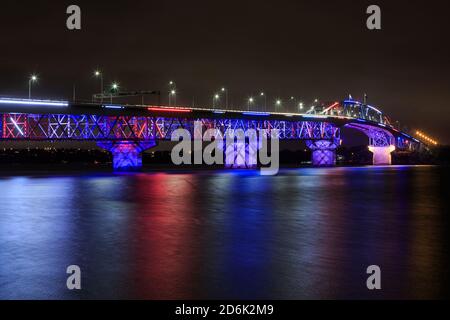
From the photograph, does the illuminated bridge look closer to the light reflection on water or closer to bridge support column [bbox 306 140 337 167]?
bridge support column [bbox 306 140 337 167]

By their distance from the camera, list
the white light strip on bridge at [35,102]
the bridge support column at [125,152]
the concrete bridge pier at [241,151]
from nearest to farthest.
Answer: the white light strip on bridge at [35,102], the bridge support column at [125,152], the concrete bridge pier at [241,151]

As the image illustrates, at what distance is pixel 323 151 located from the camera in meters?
162

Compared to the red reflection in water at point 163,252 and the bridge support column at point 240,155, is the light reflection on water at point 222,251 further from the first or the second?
the bridge support column at point 240,155

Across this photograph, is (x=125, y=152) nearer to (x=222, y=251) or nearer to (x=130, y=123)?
(x=130, y=123)

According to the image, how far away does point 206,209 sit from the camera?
1200 inches

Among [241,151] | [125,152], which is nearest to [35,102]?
[125,152]

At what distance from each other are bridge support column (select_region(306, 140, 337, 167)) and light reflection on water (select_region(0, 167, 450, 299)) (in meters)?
131

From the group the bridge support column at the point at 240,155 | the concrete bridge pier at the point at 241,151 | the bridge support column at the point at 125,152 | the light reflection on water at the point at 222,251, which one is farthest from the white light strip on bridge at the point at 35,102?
the light reflection on water at the point at 222,251

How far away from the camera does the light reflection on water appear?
11969 millimetres

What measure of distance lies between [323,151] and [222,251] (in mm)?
148777

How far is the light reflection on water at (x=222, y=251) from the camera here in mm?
11969

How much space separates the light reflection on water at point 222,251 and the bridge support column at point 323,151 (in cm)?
13126
